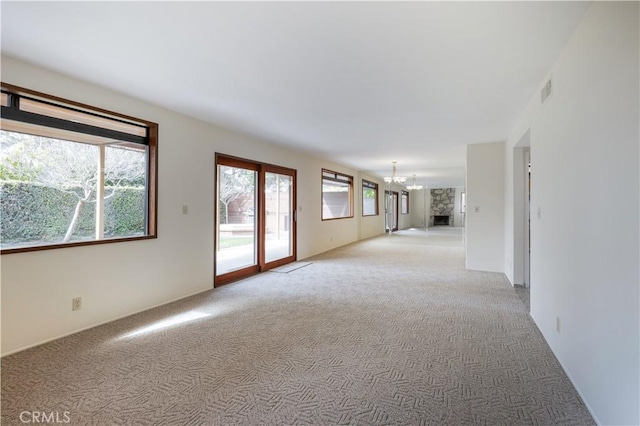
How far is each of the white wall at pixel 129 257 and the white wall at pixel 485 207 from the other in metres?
3.81

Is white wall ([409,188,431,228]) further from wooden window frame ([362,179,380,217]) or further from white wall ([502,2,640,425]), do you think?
white wall ([502,2,640,425])

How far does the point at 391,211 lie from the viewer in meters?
13.5

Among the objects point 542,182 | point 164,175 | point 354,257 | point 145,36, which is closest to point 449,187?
point 354,257

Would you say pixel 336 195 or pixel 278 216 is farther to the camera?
pixel 336 195

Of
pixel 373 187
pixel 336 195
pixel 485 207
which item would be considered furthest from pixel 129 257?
pixel 373 187

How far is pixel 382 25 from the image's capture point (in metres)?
2.00

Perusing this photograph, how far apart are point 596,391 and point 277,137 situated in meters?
4.74

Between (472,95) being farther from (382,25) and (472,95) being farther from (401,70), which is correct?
(382,25)

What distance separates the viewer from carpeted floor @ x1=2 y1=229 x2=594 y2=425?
1833mm

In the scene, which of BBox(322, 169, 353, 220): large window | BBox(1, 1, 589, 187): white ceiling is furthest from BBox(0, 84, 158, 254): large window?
BBox(322, 169, 353, 220): large window

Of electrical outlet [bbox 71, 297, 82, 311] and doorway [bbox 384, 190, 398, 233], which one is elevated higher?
doorway [bbox 384, 190, 398, 233]

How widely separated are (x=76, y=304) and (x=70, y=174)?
1.24m

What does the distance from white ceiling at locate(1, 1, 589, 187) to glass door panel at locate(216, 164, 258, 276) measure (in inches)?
46.3

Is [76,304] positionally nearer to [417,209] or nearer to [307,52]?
[307,52]
